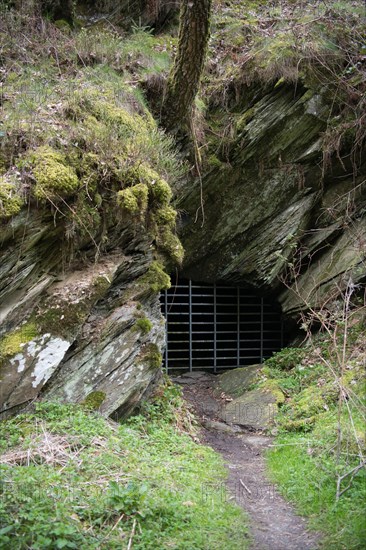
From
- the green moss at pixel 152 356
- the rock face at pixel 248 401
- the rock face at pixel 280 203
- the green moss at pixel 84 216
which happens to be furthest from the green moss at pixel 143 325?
the rock face at pixel 280 203

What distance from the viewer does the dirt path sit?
339cm

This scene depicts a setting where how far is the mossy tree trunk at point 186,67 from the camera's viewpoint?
598 cm

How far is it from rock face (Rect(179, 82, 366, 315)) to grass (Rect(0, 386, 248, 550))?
3980 mm

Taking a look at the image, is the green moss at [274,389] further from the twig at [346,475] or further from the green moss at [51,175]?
the green moss at [51,175]

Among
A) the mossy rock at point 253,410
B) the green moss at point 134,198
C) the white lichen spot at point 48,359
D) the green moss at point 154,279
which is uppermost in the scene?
the green moss at point 134,198

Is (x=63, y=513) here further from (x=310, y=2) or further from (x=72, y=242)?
(x=310, y=2)

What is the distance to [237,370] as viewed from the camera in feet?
27.2

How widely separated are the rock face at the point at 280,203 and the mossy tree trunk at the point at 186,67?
3.20ft

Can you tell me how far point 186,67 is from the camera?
21.5 ft

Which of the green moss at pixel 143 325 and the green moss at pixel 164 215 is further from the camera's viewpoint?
the green moss at pixel 164 215

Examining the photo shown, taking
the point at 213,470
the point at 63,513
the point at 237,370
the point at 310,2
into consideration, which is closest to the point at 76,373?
the point at 213,470

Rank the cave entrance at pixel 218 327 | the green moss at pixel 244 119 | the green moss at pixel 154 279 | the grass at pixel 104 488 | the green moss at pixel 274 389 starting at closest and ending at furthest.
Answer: the grass at pixel 104 488
the green moss at pixel 154 279
the green moss at pixel 274 389
the green moss at pixel 244 119
the cave entrance at pixel 218 327

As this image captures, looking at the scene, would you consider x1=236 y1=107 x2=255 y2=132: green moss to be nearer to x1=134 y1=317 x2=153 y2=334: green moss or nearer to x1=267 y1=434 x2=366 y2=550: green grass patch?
x1=134 y1=317 x2=153 y2=334: green moss

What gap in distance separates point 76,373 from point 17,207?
1770 millimetres
